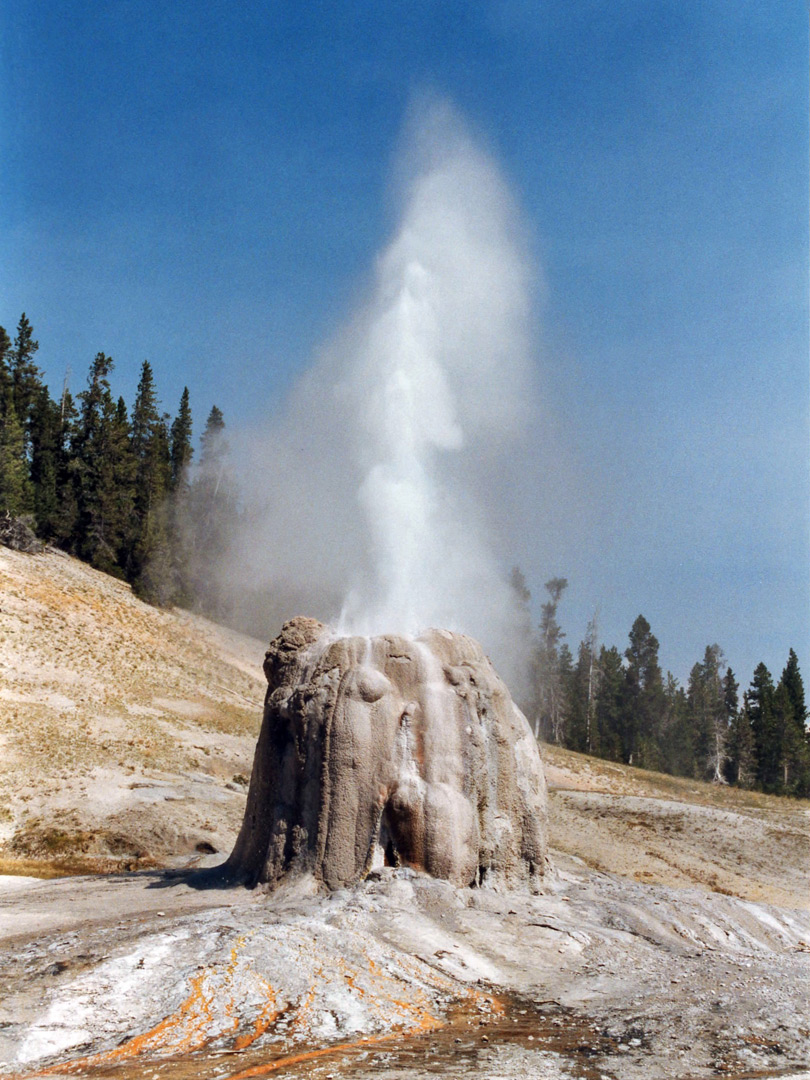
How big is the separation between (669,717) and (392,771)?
68483 mm

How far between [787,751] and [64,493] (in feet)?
191

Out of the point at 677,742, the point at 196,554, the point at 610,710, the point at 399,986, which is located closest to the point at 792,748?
the point at 677,742

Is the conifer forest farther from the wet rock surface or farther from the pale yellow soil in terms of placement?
the wet rock surface

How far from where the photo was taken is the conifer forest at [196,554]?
212 feet

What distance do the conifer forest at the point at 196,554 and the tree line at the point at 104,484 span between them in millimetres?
114

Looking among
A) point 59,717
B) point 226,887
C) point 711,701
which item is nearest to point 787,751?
point 711,701

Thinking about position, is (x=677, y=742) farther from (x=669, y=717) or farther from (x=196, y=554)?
(x=196, y=554)

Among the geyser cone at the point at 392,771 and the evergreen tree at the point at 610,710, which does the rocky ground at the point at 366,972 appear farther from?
the evergreen tree at the point at 610,710

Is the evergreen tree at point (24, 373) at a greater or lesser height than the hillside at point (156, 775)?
greater

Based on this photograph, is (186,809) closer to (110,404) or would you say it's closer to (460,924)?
(460,924)

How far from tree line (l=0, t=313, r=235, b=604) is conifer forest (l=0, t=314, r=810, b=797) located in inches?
4.5

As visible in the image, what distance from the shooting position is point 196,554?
76438 mm

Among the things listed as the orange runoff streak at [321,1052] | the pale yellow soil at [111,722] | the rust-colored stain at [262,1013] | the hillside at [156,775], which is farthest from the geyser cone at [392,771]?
the pale yellow soil at [111,722]

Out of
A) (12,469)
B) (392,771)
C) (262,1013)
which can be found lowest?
(262,1013)
